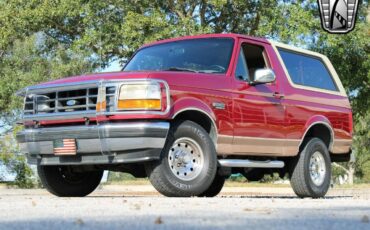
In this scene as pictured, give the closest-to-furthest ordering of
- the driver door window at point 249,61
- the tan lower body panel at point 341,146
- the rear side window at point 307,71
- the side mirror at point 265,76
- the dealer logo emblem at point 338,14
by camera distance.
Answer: the side mirror at point 265,76, the driver door window at point 249,61, the rear side window at point 307,71, the tan lower body panel at point 341,146, the dealer logo emblem at point 338,14

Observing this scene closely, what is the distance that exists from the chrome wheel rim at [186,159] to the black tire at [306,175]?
2129 millimetres

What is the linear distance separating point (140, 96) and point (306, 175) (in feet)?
10.2

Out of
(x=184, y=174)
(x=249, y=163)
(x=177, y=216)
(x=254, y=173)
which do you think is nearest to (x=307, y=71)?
(x=254, y=173)

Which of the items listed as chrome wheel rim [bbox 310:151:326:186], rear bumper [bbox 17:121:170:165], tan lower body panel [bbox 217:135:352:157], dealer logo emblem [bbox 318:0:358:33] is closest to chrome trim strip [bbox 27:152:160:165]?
rear bumper [bbox 17:121:170:165]

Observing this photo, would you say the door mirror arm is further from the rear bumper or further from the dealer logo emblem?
the dealer logo emblem

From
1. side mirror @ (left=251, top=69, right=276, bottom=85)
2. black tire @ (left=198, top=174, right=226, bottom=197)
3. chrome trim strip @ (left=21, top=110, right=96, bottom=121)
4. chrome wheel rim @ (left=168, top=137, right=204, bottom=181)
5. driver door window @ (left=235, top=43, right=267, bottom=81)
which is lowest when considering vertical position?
black tire @ (left=198, top=174, right=226, bottom=197)

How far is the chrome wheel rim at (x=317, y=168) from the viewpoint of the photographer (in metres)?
10.5

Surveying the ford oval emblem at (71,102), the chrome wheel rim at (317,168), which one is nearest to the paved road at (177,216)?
the ford oval emblem at (71,102)

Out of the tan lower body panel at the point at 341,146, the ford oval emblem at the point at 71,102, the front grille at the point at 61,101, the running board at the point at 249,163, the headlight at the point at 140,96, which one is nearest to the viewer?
the headlight at the point at 140,96

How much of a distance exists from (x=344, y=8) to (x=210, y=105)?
48.1 ft

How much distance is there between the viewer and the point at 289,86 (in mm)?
10242

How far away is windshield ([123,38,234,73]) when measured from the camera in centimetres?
937

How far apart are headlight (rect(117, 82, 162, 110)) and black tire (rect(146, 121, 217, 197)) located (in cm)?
40

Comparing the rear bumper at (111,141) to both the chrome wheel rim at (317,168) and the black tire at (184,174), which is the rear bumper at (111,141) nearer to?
the black tire at (184,174)
